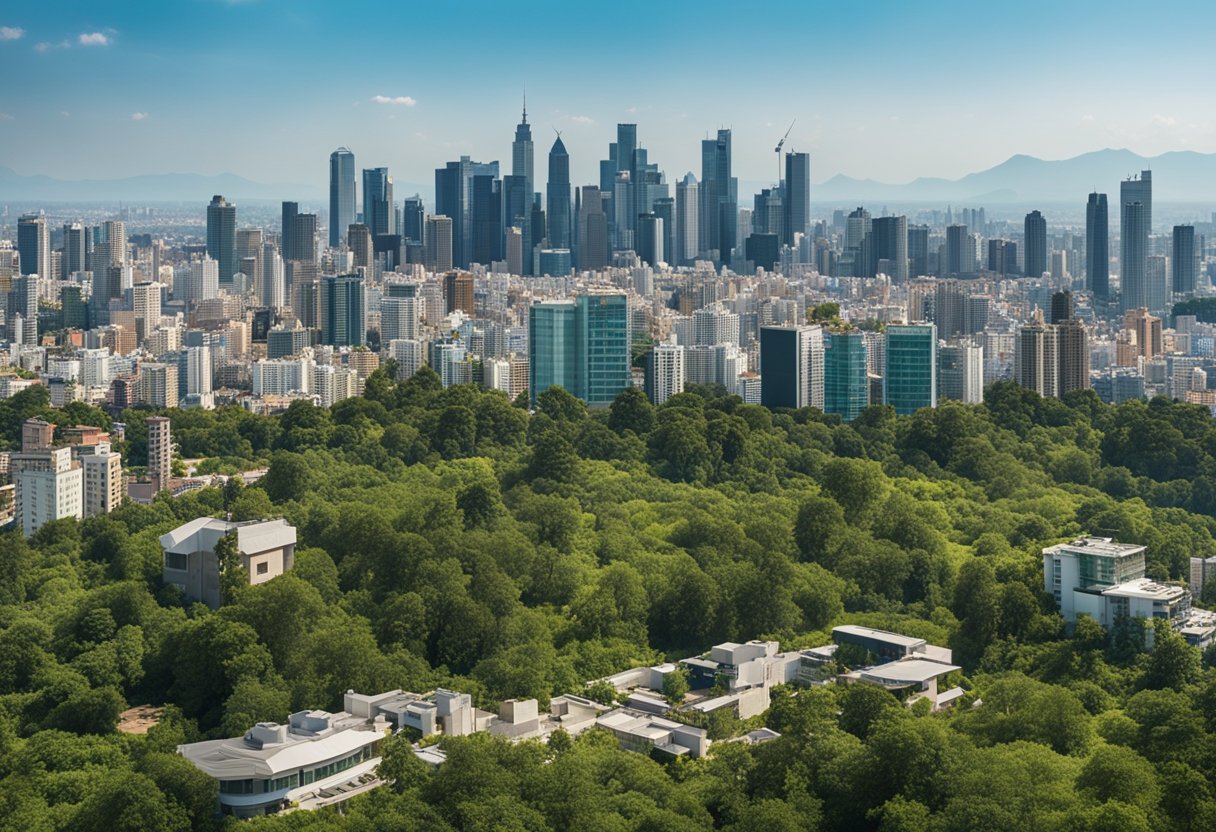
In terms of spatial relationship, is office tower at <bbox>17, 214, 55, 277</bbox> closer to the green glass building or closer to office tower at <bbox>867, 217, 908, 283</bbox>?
the green glass building

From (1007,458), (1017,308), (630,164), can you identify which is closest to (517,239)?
(630,164)

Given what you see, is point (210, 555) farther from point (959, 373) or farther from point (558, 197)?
Answer: point (558, 197)

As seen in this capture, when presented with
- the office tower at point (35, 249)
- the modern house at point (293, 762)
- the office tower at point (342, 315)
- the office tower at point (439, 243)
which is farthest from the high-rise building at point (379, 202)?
the modern house at point (293, 762)

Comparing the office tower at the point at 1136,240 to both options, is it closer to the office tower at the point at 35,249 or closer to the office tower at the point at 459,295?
the office tower at the point at 459,295

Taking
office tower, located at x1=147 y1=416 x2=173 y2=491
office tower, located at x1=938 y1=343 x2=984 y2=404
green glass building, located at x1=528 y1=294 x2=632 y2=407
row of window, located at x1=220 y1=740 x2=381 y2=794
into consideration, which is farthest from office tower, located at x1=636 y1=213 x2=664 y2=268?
row of window, located at x1=220 y1=740 x2=381 y2=794

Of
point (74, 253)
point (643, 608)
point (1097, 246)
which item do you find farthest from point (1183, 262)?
point (643, 608)

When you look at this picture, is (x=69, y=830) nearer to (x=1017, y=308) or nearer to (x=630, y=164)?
(x=1017, y=308)
